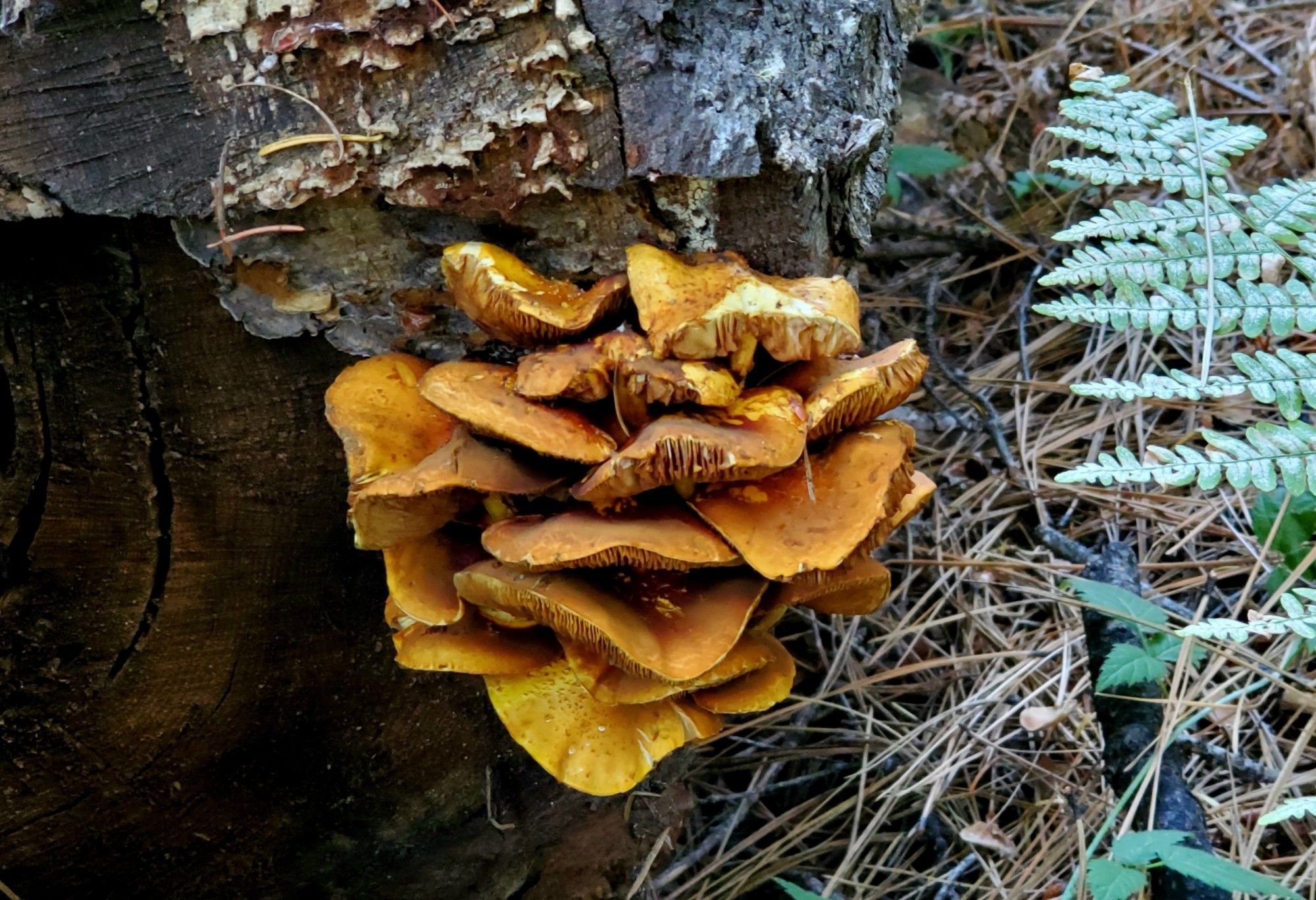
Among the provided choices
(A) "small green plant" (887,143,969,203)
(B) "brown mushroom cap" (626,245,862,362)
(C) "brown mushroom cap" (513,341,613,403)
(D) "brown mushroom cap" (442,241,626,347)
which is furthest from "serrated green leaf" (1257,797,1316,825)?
(A) "small green plant" (887,143,969,203)

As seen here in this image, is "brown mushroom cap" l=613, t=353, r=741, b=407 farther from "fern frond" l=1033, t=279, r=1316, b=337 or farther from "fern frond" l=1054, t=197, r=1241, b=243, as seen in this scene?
"fern frond" l=1054, t=197, r=1241, b=243

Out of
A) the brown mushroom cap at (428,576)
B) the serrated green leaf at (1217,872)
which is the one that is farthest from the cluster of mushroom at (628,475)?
the serrated green leaf at (1217,872)

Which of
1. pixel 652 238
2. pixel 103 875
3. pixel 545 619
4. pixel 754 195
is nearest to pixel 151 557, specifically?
pixel 103 875

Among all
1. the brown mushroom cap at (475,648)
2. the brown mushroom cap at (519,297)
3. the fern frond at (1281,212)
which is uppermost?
the brown mushroom cap at (519,297)

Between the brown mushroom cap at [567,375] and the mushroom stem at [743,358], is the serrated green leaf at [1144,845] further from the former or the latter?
the brown mushroom cap at [567,375]

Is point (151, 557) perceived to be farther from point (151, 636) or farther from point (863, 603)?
point (863, 603)

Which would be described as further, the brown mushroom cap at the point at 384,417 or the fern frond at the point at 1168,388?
the brown mushroom cap at the point at 384,417
